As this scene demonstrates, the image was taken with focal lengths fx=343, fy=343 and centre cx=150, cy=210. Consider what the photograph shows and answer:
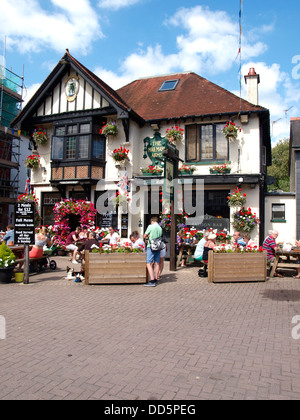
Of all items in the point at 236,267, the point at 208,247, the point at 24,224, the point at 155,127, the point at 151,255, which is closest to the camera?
the point at 151,255

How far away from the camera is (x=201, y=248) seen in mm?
10672

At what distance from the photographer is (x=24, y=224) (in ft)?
30.7

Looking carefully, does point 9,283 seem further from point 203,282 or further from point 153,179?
point 153,179

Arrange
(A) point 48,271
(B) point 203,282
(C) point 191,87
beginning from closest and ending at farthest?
(B) point 203,282 → (A) point 48,271 → (C) point 191,87

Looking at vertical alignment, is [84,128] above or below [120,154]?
above

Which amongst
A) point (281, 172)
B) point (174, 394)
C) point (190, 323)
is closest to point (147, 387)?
point (174, 394)

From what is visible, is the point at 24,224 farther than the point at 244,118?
No

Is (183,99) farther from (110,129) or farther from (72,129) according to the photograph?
(72,129)

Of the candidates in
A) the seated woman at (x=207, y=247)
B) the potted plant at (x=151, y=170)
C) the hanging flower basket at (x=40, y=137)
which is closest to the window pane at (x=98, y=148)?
the potted plant at (x=151, y=170)

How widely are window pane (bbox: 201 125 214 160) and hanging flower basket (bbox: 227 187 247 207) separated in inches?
82.9

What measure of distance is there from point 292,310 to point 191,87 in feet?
46.0

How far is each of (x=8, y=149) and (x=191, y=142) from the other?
20206 mm

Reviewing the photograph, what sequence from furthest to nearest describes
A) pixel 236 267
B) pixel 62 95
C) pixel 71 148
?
pixel 62 95 → pixel 71 148 → pixel 236 267

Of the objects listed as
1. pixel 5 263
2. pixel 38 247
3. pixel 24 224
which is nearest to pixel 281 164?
pixel 38 247
